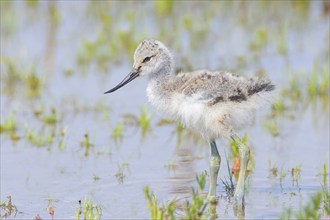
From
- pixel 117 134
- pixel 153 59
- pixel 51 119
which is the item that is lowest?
pixel 117 134

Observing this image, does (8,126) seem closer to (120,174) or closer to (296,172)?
(120,174)

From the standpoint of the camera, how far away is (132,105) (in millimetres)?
8680

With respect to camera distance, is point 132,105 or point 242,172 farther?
point 132,105

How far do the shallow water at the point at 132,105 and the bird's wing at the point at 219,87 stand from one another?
69 cm

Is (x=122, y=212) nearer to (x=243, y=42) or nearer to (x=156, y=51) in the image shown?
(x=156, y=51)

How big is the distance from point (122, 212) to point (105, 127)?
90.8 inches

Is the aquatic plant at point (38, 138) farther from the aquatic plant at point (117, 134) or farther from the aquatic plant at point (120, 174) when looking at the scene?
the aquatic plant at point (120, 174)

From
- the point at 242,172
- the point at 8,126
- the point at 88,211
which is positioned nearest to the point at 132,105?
the point at 8,126

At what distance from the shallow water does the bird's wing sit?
694mm

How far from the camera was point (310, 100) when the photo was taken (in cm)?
861

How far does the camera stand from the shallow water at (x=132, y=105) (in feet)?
20.5

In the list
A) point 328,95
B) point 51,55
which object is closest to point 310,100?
point 328,95

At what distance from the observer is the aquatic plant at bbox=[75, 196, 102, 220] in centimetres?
526

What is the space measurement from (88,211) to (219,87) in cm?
110
